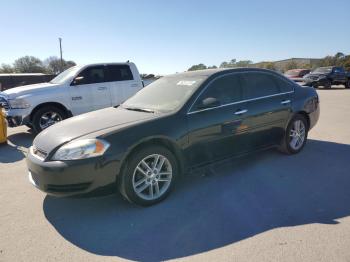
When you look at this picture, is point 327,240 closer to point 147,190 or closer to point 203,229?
point 203,229

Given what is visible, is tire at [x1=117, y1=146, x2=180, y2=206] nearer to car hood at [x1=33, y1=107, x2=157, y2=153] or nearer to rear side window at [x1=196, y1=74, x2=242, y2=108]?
car hood at [x1=33, y1=107, x2=157, y2=153]

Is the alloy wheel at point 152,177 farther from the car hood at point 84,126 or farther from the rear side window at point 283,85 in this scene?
the rear side window at point 283,85

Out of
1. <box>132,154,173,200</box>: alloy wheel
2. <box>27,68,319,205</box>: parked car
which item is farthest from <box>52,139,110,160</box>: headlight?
<box>132,154,173,200</box>: alloy wheel

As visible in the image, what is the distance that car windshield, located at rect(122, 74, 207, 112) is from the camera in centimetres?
416

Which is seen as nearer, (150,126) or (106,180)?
(106,180)

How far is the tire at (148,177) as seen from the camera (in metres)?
3.45

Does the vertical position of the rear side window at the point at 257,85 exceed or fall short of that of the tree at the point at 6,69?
it falls short

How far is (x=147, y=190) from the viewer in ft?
12.3

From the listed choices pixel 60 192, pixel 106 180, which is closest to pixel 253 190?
pixel 106 180

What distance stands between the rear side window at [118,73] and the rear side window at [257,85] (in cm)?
473

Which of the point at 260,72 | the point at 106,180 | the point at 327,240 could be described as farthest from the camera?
the point at 260,72

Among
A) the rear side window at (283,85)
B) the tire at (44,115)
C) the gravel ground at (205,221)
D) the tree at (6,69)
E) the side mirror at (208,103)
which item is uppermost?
the tree at (6,69)

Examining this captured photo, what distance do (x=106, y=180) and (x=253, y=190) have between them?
1950 millimetres

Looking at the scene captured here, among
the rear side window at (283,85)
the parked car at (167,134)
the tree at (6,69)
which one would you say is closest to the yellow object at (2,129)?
the parked car at (167,134)
